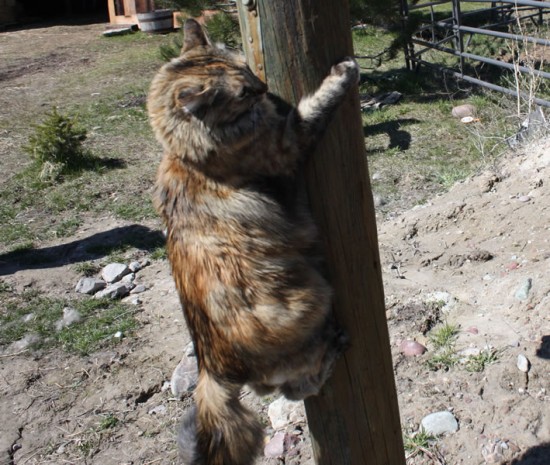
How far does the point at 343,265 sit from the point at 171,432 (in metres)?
2.40

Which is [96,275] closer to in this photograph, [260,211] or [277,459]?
[277,459]

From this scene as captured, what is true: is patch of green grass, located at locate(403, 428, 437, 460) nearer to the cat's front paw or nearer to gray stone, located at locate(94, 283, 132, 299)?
the cat's front paw

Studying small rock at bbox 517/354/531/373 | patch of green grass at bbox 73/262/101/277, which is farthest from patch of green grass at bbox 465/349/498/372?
patch of green grass at bbox 73/262/101/277

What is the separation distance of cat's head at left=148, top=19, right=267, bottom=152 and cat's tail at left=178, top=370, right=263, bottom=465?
1.15m

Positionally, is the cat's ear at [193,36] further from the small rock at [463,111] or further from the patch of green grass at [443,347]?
the small rock at [463,111]

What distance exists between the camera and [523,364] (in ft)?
13.8

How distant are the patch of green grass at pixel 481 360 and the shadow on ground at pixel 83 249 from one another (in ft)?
12.6

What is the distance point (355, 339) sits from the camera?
288 cm

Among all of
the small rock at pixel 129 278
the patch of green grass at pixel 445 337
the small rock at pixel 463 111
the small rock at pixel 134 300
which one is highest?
the small rock at pixel 463 111

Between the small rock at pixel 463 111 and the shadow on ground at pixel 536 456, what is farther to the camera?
the small rock at pixel 463 111

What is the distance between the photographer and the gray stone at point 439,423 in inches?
158

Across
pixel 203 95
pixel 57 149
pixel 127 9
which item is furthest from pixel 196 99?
pixel 127 9

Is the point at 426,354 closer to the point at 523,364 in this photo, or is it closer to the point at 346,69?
the point at 523,364

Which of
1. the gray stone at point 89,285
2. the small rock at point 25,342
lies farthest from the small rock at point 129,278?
the small rock at point 25,342
